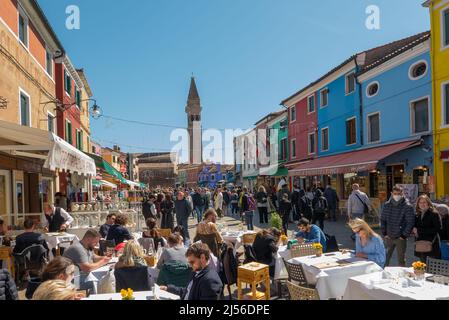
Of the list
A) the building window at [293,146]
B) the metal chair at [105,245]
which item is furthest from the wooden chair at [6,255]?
the building window at [293,146]

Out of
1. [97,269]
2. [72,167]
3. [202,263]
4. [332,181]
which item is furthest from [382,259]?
[332,181]

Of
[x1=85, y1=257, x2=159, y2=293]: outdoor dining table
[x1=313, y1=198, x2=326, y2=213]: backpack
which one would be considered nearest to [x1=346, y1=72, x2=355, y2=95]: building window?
[x1=313, y1=198, x2=326, y2=213]: backpack

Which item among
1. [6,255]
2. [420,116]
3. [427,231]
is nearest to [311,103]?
[420,116]

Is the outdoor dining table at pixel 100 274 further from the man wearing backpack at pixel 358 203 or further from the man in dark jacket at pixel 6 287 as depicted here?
the man wearing backpack at pixel 358 203

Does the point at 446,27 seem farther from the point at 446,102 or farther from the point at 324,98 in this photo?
the point at 324,98

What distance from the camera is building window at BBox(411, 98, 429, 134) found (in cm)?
1466

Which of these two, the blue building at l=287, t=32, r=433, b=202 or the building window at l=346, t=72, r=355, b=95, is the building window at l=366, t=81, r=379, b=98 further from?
the building window at l=346, t=72, r=355, b=95

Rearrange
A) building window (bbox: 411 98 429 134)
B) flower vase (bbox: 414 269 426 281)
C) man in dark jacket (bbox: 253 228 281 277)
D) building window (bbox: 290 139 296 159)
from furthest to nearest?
building window (bbox: 290 139 296 159) < building window (bbox: 411 98 429 134) < man in dark jacket (bbox: 253 228 281 277) < flower vase (bbox: 414 269 426 281)

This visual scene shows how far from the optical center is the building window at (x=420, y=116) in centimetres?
1466

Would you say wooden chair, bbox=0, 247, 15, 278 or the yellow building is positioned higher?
the yellow building

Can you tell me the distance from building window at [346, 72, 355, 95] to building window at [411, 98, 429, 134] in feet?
16.7

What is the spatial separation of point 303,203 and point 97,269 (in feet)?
29.3

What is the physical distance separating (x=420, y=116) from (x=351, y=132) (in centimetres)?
559
